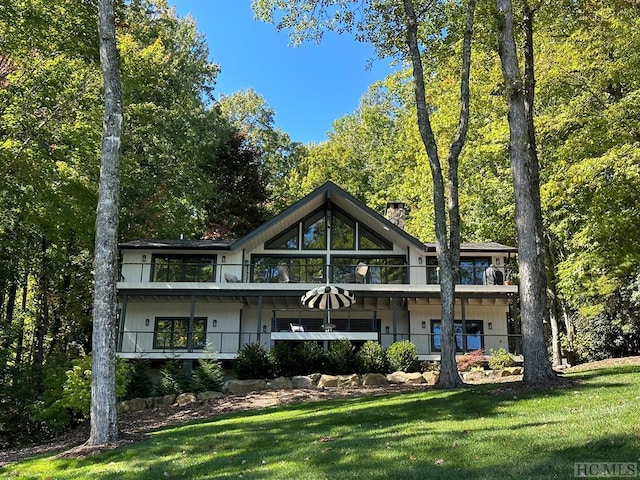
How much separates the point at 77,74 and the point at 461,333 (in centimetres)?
1578

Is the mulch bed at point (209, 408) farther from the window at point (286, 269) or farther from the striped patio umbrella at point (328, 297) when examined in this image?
the window at point (286, 269)

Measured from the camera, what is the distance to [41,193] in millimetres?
16344

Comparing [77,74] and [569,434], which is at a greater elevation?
[77,74]

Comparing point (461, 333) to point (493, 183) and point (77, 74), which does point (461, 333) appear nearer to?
point (493, 183)

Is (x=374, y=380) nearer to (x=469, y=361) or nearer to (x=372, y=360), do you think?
(x=372, y=360)

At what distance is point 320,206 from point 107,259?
1307cm

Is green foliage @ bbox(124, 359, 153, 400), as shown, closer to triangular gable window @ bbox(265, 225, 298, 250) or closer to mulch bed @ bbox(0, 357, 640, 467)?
mulch bed @ bbox(0, 357, 640, 467)

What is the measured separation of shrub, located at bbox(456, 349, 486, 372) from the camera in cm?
1735

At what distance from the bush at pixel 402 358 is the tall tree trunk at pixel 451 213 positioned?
492 centimetres

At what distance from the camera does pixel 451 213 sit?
1280 centimetres

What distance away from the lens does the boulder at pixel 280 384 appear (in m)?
A: 14.9

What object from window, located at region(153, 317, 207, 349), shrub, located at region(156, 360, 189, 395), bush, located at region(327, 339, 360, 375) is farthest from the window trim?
shrub, located at region(156, 360, 189, 395)

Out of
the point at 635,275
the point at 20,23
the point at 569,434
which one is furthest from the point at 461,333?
the point at 20,23

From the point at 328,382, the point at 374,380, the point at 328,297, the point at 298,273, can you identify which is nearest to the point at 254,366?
the point at 328,382
